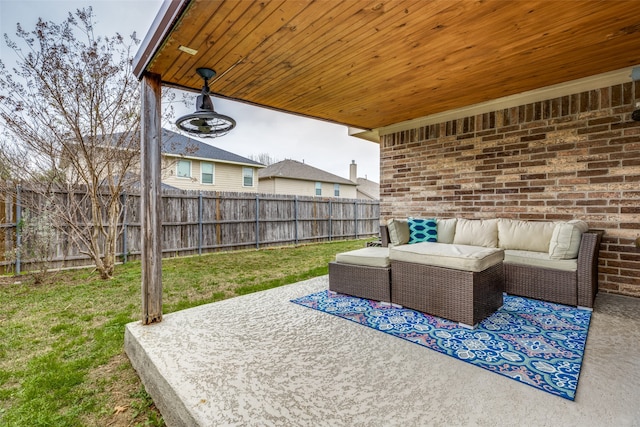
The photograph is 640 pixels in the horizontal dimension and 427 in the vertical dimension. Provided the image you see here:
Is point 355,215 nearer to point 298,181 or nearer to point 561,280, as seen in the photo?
point 298,181

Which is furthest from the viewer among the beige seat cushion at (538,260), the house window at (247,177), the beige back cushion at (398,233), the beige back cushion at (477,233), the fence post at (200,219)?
the house window at (247,177)

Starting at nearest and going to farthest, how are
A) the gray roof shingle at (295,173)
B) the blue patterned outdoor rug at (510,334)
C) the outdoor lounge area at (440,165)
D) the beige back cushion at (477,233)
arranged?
the outdoor lounge area at (440,165) < the blue patterned outdoor rug at (510,334) < the beige back cushion at (477,233) < the gray roof shingle at (295,173)

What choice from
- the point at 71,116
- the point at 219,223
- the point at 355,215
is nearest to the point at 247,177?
the point at 355,215

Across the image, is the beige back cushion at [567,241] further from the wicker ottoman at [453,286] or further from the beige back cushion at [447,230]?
the beige back cushion at [447,230]

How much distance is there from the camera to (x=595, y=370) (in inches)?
73.8

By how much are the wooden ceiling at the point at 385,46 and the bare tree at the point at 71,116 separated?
258 cm

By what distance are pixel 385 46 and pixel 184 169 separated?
38.1ft

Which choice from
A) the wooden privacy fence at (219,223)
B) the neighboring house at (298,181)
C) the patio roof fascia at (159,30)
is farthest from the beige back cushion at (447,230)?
the neighboring house at (298,181)

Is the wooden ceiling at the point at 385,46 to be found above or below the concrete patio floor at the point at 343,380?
above

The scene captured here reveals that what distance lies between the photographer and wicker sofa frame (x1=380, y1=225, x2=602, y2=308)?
295 cm

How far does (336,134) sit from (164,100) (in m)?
10.0

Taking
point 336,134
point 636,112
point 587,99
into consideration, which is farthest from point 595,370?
point 336,134

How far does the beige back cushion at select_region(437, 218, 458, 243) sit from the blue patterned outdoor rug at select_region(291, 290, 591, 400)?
1190 millimetres

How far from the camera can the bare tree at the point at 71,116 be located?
4.45 meters
